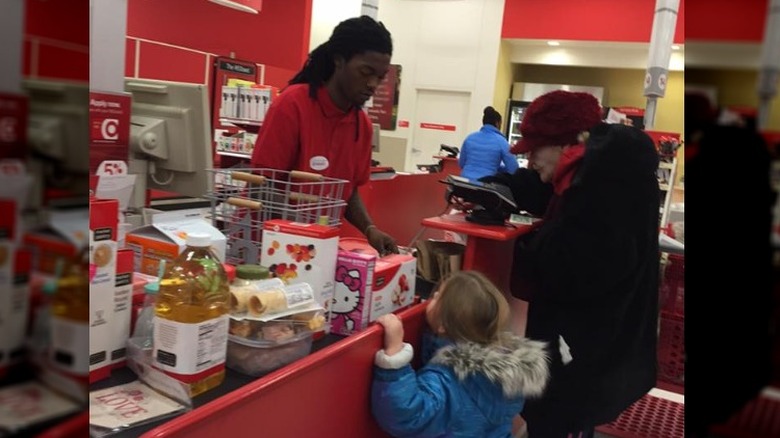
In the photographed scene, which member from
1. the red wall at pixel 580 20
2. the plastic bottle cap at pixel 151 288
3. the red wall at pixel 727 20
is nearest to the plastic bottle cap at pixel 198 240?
the plastic bottle cap at pixel 151 288

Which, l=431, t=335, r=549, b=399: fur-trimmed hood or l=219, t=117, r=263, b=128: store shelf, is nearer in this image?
l=431, t=335, r=549, b=399: fur-trimmed hood

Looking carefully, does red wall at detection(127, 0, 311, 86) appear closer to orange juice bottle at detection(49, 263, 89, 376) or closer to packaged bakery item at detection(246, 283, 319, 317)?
packaged bakery item at detection(246, 283, 319, 317)

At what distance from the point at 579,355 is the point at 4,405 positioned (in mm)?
1974

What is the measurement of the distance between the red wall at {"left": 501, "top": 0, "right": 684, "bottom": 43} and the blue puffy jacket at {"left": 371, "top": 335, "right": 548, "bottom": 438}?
256 cm

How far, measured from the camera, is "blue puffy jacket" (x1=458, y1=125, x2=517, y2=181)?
2174mm

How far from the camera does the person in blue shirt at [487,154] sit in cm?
217

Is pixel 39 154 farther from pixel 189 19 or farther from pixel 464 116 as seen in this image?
pixel 189 19

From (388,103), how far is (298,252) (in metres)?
2.54

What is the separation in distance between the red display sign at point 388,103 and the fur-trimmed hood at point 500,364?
7.16 ft

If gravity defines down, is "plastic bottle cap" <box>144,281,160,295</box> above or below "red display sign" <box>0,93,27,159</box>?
below

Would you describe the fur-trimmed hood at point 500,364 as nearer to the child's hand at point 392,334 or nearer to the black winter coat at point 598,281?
the child's hand at point 392,334

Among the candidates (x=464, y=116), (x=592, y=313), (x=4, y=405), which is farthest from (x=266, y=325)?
(x=464, y=116)

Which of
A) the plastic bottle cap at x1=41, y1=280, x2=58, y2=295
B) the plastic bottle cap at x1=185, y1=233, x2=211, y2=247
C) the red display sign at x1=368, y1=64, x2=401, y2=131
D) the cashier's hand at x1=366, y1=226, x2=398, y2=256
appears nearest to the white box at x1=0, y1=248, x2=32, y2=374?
the plastic bottle cap at x1=41, y1=280, x2=58, y2=295

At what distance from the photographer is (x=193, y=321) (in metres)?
1.02
